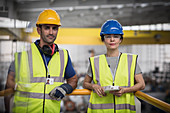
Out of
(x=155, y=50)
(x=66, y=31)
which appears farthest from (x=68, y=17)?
(x=155, y=50)

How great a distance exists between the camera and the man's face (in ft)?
5.46

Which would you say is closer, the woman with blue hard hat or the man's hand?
the man's hand

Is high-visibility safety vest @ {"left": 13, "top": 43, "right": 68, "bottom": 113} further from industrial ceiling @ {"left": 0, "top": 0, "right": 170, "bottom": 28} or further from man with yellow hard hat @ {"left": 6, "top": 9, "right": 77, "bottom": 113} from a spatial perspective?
industrial ceiling @ {"left": 0, "top": 0, "right": 170, "bottom": 28}

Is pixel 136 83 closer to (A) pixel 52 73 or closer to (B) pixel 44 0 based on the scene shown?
(A) pixel 52 73

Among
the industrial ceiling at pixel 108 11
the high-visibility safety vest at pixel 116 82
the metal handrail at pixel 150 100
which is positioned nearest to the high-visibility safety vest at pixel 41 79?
the metal handrail at pixel 150 100

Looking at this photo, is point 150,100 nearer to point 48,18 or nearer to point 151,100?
point 151,100

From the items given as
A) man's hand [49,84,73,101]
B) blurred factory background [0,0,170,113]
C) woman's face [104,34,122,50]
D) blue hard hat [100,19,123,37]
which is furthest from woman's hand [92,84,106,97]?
blurred factory background [0,0,170,113]

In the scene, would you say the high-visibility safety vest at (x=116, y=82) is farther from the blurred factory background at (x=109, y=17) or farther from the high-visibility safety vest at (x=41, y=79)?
the blurred factory background at (x=109, y=17)

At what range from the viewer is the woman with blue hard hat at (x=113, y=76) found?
170cm

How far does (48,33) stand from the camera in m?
1.66

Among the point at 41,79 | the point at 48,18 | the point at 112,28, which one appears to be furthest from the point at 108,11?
the point at 41,79

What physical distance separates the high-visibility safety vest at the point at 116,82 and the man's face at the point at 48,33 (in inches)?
20.7

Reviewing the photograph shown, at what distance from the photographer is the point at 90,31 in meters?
6.18

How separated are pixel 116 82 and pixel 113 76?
0.23ft
